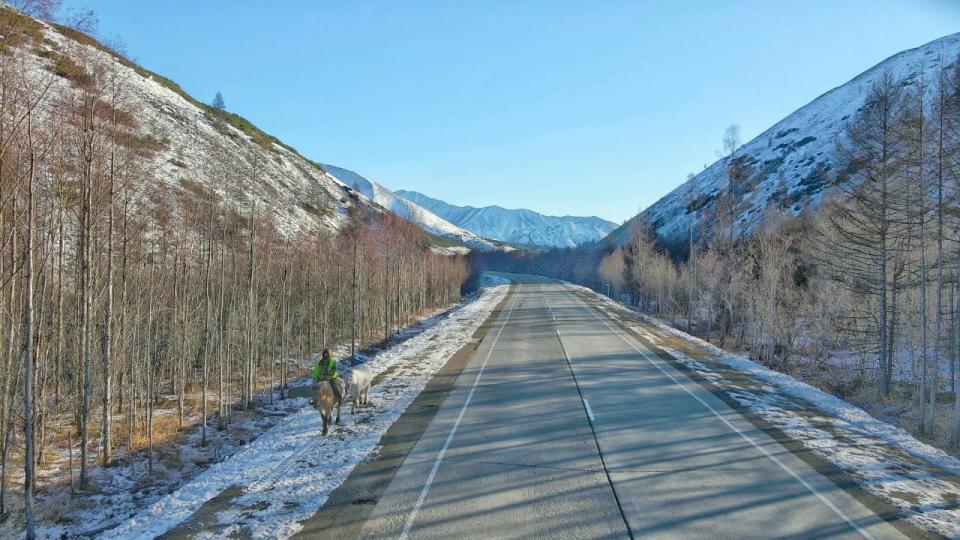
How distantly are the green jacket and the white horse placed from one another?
1188 millimetres

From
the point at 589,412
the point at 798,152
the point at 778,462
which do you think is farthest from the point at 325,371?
the point at 798,152

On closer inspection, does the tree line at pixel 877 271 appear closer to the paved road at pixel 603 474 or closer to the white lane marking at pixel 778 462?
the white lane marking at pixel 778 462

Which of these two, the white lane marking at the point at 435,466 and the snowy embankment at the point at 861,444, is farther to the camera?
the snowy embankment at the point at 861,444

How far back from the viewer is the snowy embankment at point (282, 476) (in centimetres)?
759

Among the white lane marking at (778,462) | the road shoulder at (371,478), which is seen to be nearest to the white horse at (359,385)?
the road shoulder at (371,478)

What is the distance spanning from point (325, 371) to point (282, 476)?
9.96ft

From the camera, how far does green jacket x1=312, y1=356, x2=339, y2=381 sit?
11922 mm

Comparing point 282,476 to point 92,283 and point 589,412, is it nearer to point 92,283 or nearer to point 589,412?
point 92,283

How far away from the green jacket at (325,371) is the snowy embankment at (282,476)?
1228 millimetres

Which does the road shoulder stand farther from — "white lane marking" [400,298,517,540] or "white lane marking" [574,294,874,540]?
"white lane marking" [574,294,874,540]

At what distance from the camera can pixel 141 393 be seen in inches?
637

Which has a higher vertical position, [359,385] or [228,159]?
[228,159]

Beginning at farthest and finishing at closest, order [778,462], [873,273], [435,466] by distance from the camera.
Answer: [873,273]
[778,462]
[435,466]

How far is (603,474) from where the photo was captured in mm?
9359
